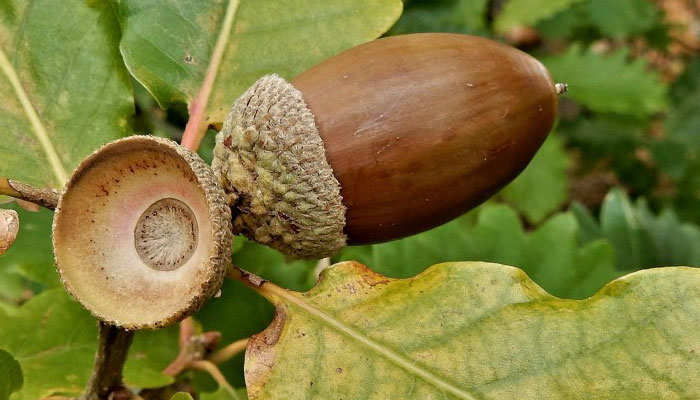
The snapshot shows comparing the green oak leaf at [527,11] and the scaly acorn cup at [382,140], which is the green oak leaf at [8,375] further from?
the green oak leaf at [527,11]

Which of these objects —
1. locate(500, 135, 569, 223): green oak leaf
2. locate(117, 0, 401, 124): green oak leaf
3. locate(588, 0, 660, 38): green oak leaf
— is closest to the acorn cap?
locate(117, 0, 401, 124): green oak leaf

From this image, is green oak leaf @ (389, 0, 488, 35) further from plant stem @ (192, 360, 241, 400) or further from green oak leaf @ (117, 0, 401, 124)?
plant stem @ (192, 360, 241, 400)

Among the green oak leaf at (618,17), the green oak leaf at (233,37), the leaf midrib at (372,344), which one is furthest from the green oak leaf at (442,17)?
the leaf midrib at (372,344)

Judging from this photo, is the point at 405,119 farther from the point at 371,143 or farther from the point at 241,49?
the point at 241,49

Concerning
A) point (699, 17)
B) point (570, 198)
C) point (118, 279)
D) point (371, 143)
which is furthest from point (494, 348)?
point (699, 17)

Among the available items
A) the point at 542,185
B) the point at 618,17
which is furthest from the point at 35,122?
the point at 618,17
